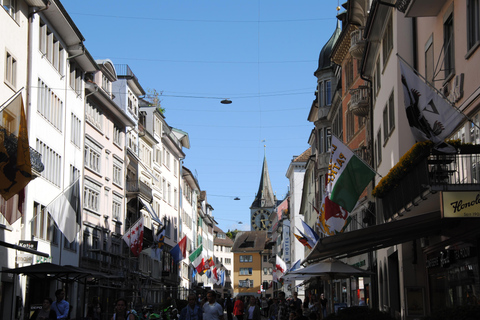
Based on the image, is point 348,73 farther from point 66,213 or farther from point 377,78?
point 66,213

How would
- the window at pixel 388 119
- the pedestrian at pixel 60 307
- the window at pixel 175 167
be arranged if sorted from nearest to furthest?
the pedestrian at pixel 60 307 < the window at pixel 388 119 < the window at pixel 175 167

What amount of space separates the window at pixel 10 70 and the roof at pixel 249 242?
12460 centimetres

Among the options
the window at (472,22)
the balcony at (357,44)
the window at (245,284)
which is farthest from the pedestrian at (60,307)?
the window at (245,284)

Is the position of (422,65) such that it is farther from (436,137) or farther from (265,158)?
(265,158)

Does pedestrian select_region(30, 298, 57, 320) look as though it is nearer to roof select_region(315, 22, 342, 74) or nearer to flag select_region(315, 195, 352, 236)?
flag select_region(315, 195, 352, 236)

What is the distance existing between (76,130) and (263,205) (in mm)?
158479

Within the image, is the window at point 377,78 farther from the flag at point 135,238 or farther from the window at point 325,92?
the window at point 325,92

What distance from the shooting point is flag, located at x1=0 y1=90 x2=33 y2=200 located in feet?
52.6

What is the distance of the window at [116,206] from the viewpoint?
4934 cm

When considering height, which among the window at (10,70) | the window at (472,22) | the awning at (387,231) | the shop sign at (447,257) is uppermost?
the window at (10,70)

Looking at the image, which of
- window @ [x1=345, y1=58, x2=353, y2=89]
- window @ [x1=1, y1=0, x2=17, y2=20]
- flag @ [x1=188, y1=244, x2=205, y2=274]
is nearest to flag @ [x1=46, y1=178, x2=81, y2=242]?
window @ [x1=1, y1=0, x2=17, y2=20]

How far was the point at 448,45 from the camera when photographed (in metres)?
16.5

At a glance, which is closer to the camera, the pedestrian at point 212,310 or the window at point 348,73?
the pedestrian at point 212,310

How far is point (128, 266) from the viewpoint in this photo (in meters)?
51.7
